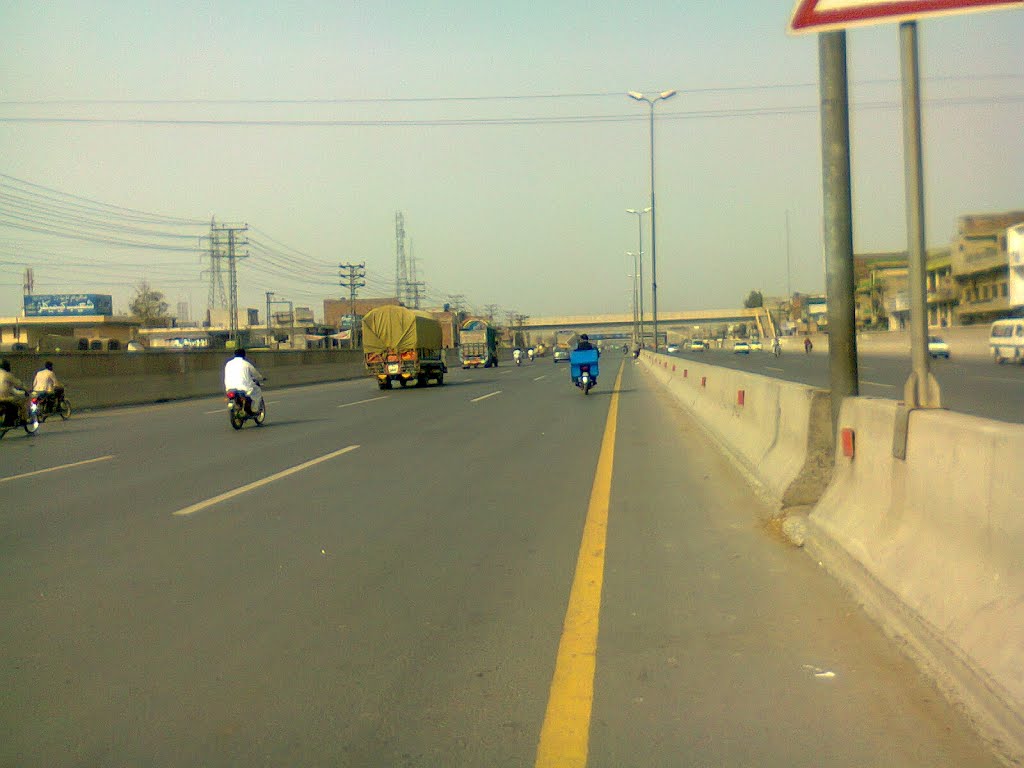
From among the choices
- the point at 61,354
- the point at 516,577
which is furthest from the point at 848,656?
the point at 61,354

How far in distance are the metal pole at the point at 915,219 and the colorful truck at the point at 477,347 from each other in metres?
64.0

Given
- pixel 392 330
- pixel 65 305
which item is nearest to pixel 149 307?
pixel 65 305

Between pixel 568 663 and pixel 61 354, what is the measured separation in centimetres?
2652

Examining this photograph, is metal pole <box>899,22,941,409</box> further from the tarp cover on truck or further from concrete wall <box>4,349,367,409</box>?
the tarp cover on truck

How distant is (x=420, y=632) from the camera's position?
5.21m

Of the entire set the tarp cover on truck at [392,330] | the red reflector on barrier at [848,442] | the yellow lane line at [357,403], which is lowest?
the yellow lane line at [357,403]

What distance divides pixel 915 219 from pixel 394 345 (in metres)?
30.9

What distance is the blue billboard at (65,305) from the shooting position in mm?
94688

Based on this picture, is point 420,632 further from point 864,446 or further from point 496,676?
point 864,446

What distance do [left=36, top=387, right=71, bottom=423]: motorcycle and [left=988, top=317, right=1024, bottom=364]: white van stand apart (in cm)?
3349

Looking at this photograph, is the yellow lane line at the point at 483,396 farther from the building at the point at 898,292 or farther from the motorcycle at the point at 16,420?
the building at the point at 898,292

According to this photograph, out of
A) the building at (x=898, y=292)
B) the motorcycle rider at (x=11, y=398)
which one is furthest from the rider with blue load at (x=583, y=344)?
the building at (x=898, y=292)

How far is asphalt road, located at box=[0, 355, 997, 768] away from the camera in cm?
379

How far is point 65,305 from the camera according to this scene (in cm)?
9719
